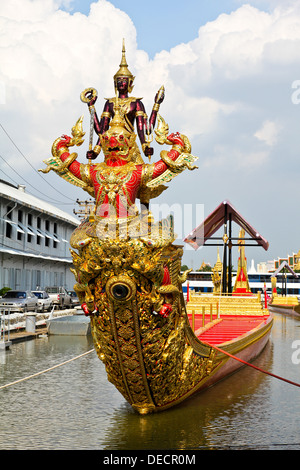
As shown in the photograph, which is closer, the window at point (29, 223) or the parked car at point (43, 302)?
the parked car at point (43, 302)

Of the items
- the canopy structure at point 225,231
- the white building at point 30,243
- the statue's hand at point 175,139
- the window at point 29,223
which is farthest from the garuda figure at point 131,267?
the window at point 29,223

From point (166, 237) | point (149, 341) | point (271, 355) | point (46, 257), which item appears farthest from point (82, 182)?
point (46, 257)

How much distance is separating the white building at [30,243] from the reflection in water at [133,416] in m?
19.2

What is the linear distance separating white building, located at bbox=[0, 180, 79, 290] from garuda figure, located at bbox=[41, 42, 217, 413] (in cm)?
2177

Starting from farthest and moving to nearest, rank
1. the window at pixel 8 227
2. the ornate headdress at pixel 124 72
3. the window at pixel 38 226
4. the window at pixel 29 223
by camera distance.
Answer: the window at pixel 38 226
the window at pixel 29 223
the window at pixel 8 227
the ornate headdress at pixel 124 72

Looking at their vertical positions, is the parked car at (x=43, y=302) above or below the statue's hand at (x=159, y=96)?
below

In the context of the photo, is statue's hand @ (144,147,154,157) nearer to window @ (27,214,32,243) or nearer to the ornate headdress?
the ornate headdress

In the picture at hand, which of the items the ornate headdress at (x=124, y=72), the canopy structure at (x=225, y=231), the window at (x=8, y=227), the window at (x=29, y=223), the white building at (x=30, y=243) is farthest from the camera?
the window at (x=29, y=223)

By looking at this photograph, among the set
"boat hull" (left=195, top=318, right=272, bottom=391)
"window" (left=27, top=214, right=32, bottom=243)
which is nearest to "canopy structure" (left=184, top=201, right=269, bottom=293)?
"boat hull" (left=195, top=318, right=272, bottom=391)

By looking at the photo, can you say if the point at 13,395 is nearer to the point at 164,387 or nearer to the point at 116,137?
the point at 164,387

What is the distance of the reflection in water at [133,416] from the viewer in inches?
244

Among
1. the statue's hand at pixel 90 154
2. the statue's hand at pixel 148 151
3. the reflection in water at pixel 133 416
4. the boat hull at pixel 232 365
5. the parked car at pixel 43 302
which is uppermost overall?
the statue's hand at pixel 148 151

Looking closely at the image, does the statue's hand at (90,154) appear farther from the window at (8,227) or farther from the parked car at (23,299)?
the window at (8,227)

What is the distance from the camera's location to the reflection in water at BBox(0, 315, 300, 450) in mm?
6195
